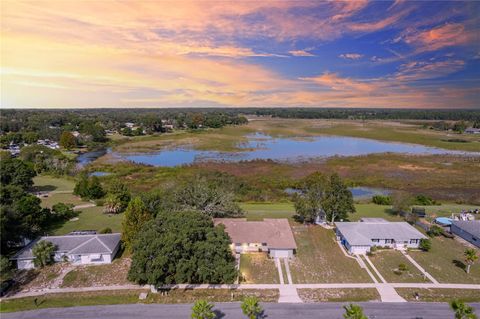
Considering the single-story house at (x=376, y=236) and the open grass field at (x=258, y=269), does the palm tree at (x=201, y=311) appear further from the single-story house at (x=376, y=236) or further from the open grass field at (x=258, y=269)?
the single-story house at (x=376, y=236)

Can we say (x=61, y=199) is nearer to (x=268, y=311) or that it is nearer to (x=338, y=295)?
(x=268, y=311)

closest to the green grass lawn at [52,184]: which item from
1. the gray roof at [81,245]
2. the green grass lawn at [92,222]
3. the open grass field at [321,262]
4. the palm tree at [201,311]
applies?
the green grass lawn at [92,222]

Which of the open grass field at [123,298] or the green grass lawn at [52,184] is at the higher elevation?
the green grass lawn at [52,184]

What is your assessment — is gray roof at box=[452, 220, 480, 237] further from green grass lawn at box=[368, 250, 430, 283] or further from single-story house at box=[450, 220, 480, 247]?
green grass lawn at box=[368, 250, 430, 283]

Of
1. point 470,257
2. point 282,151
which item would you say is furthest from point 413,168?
point 470,257

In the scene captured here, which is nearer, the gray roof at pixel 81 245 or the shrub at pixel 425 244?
the gray roof at pixel 81 245
